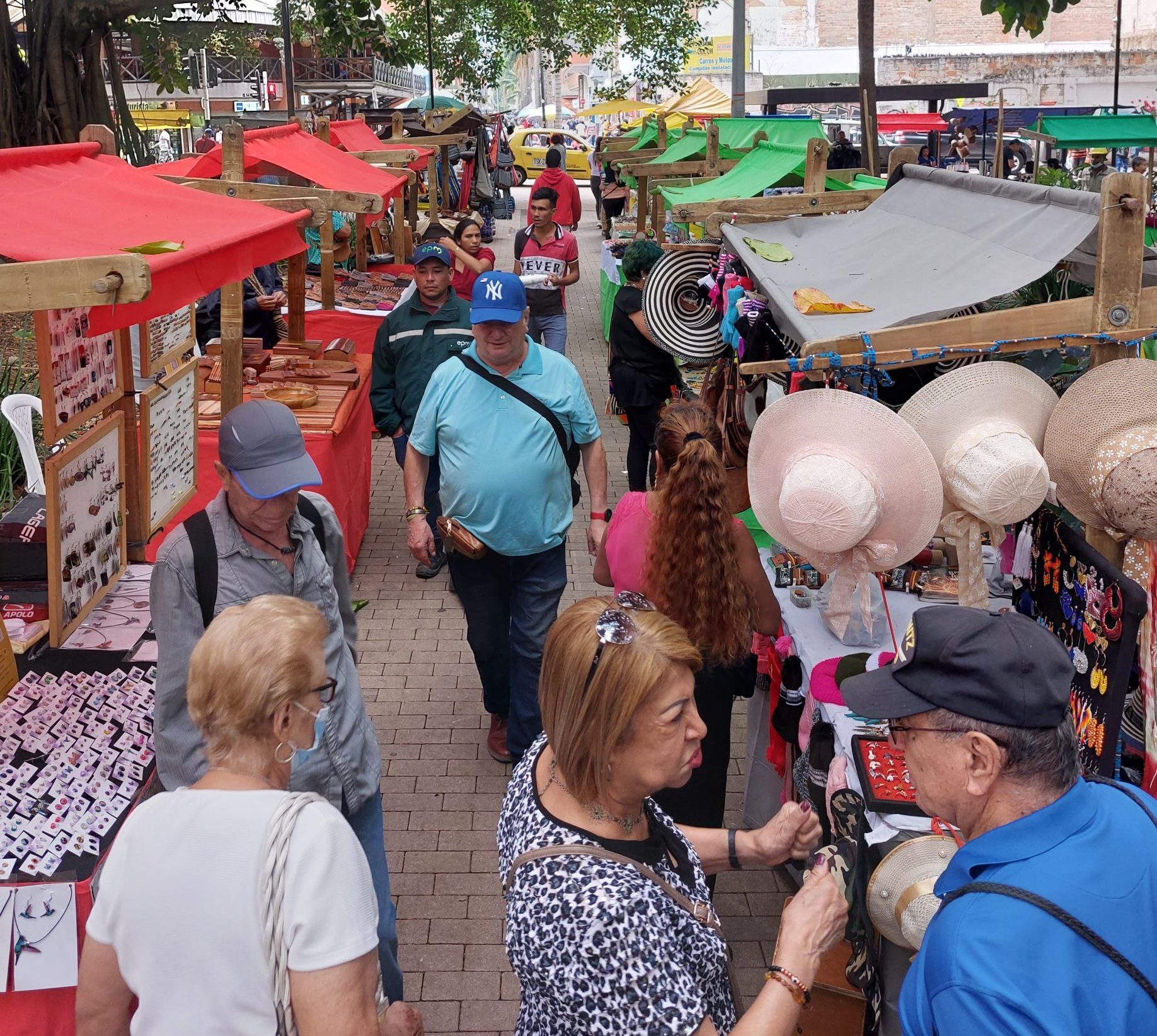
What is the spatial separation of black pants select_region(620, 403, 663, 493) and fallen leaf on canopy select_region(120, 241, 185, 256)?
4605 millimetres

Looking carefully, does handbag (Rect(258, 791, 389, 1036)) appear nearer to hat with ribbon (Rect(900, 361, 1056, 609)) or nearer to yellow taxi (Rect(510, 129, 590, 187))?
hat with ribbon (Rect(900, 361, 1056, 609))

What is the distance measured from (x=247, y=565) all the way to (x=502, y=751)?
2345 mm

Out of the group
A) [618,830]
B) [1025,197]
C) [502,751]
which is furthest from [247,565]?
[1025,197]

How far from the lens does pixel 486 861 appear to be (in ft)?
14.1

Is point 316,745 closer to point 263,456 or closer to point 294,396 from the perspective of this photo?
point 263,456

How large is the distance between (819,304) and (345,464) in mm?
3776

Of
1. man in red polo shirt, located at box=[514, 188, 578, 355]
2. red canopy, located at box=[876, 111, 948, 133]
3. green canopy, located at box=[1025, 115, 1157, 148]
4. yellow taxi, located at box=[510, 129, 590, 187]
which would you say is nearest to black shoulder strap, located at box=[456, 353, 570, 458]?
man in red polo shirt, located at box=[514, 188, 578, 355]

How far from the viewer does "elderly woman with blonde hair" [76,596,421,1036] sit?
6.07 feet

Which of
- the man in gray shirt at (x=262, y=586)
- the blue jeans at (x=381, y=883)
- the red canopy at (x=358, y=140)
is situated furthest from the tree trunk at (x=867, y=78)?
the blue jeans at (x=381, y=883)

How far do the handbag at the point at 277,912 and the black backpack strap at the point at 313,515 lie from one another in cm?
133

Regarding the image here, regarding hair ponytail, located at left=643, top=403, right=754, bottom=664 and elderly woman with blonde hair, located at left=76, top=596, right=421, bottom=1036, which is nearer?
elderly woman with blonde hair, located at left=76, top=596, right=421, bottom=1036

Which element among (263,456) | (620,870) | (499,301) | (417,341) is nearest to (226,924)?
(620,870)

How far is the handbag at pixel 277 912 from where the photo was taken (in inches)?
73.2

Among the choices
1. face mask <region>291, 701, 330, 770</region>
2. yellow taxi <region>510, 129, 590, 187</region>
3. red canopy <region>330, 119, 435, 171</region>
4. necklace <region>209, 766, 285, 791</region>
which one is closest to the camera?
necklace <region>209, 766, 285, 791</region>
